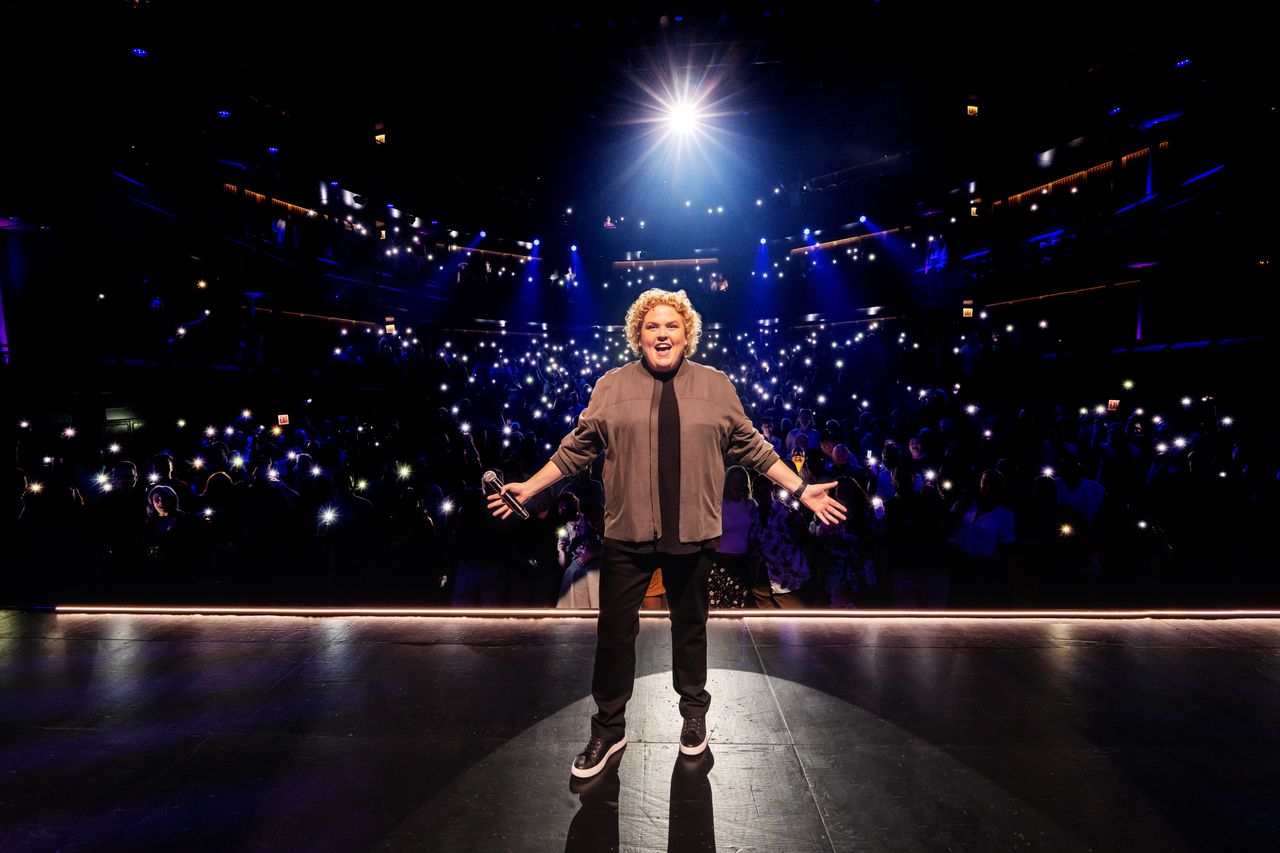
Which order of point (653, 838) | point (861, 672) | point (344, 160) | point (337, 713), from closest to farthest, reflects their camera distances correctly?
point (653, 838)
point (337, 713)
point (861, 672)
point (344, 160)

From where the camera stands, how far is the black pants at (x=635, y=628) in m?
2.30

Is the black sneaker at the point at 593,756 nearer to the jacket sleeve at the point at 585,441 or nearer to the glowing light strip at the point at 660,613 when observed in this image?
the jacket sleeve at the point at 585,441

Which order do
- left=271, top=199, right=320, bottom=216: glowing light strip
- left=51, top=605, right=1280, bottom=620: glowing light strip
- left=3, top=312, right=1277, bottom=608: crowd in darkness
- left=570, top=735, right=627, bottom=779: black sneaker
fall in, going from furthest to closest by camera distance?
left=271, top=199, right=320, bottom=216: glowing light strip, left=3, top=312, right=1277, bottom=608: crowd in darkness, left=51, top=605, right=1280, bottom=620: glowing light strip, left=570, top=735, right=627, bottom=779: black sneaker

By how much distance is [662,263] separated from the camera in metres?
31.1

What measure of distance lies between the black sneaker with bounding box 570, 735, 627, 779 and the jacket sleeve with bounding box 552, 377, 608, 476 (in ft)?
3.20

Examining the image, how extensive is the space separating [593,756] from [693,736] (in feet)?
1.22

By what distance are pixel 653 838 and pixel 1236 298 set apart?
45.5ft

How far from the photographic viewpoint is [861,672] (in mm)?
2957

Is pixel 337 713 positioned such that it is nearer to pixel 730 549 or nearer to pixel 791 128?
pixel 730 549

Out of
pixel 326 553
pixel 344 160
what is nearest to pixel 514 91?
pixel 344 160

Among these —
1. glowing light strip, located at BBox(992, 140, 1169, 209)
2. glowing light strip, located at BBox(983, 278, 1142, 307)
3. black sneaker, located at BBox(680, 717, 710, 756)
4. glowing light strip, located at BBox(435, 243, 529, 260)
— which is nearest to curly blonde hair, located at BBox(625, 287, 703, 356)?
black sneaker, located at BBox(680, 717, 710, 756)

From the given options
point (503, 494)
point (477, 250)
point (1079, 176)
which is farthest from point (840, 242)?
point (503, 494)

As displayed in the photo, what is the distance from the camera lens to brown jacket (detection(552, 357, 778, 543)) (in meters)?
2.30

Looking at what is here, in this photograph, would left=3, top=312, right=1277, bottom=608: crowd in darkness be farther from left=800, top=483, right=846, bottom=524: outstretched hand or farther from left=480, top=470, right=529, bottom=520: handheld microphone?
left=800, top=483, right=846, bottom=524: outstretched hand
